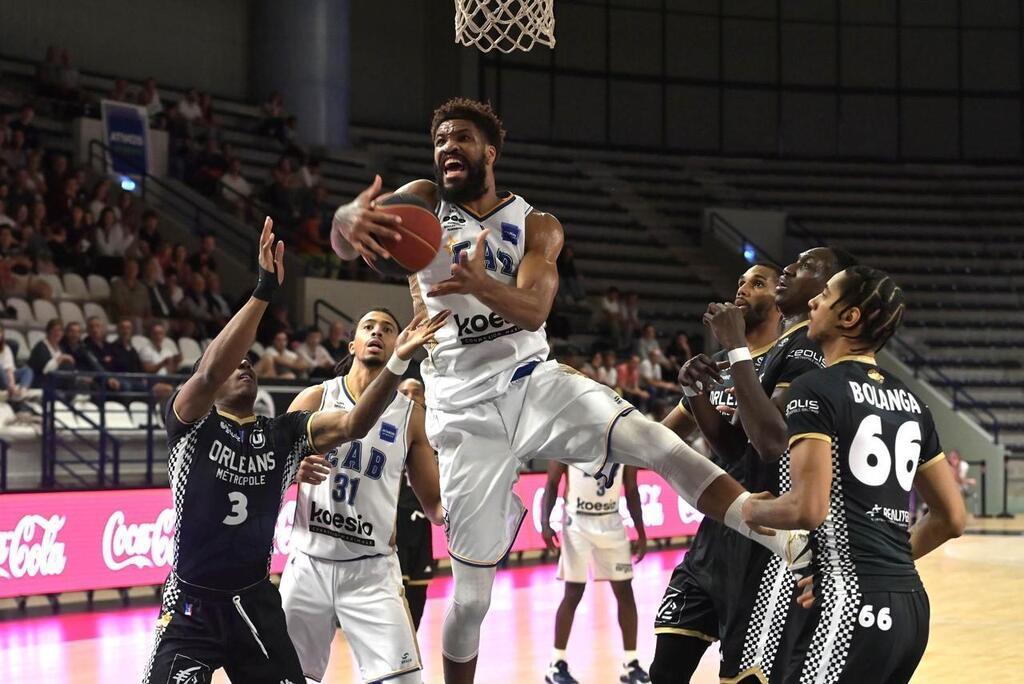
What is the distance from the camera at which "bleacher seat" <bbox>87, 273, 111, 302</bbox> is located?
14.3 m

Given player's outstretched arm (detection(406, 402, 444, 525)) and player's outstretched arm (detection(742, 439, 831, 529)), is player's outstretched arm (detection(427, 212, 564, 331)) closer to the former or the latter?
player's outstretched arm (detection(742, 439, 831, 529))

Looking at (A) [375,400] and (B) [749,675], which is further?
(B) [749,675]

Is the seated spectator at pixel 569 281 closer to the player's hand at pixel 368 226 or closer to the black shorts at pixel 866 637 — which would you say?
the player's hand at pixel 368 226

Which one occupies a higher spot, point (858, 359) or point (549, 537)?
point (858, 359)

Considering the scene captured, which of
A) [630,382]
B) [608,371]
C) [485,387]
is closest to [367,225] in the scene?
[485,387]

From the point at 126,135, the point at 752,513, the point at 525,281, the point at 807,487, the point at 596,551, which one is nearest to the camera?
the point at 807,487

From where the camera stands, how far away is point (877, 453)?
396 centimetres

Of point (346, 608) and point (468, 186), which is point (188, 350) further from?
point (468, 186)

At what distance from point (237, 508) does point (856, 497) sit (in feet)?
8.15

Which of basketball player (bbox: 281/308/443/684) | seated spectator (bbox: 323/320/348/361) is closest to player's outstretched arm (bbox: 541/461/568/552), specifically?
basketball player (bbox: 281/308/443/684)

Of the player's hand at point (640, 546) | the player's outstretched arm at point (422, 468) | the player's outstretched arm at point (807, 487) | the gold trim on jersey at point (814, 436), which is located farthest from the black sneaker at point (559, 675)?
the gold trim on jersey at point (814, 436)

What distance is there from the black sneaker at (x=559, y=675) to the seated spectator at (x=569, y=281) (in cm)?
1296

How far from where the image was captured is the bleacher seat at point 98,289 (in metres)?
14.3

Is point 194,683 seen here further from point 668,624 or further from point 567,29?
point 567,29
